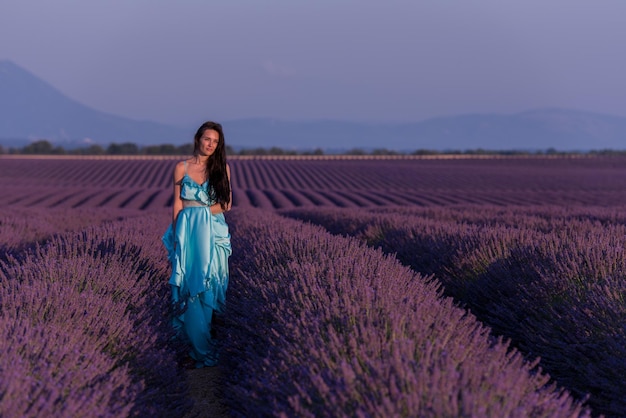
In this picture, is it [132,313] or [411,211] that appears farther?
[411,211]

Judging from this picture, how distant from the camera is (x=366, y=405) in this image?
6.45ft

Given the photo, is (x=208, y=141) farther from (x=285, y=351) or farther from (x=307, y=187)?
(x=307, y=187)

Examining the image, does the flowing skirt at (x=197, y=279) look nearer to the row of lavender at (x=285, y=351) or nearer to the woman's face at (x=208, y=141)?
the row of lavender at (x=285, y=351)

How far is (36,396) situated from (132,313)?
59.4 inches

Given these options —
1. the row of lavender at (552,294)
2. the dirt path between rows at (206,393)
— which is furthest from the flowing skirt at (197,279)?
the row of lavender at (552,294)

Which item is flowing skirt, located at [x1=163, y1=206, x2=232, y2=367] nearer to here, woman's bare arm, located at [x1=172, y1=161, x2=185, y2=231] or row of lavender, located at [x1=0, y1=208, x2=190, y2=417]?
woman's bare arm, located at [x1=172, y1=161, x2=185, y2=231]

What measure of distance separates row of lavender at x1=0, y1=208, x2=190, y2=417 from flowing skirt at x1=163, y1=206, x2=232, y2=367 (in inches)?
7.0

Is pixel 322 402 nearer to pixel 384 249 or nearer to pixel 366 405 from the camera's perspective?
pixel 366 405

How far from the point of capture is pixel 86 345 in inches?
105

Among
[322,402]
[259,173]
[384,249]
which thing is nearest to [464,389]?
[322,402]

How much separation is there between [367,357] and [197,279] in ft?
7.23

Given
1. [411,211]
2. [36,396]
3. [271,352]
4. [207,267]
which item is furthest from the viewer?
[411,211]

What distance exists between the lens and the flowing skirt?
418 cm

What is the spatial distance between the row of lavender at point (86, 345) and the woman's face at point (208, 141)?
97 centimetres
